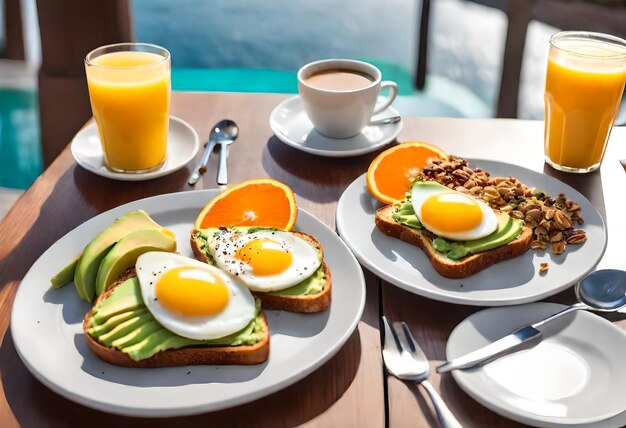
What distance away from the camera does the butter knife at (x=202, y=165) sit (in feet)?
4.85

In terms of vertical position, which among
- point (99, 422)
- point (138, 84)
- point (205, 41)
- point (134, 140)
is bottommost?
point (205, 41)

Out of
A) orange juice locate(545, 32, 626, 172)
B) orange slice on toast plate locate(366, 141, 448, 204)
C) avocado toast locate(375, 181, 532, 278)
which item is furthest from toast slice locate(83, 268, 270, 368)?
orange juice locate(545, 32, 626, 172)

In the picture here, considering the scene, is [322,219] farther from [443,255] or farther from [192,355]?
[192,355]

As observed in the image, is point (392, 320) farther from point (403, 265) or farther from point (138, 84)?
point (138, 84)

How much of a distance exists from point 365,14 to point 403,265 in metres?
6.22

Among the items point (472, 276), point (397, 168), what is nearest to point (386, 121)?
point (397, 168)

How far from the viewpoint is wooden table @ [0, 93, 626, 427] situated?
2.96 feet

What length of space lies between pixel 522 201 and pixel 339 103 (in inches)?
19.0

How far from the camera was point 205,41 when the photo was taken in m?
6.70

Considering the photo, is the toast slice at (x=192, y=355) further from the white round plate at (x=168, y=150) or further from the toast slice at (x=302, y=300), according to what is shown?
the white round plate at (x=168, y=150)

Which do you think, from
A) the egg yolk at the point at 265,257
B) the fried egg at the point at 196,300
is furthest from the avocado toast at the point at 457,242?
the fried egg at the point at 196,300

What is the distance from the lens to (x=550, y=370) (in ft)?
3.07

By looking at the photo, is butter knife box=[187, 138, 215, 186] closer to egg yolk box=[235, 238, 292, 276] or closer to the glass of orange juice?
the glass of orange juice

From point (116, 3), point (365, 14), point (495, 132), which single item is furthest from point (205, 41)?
point (495, 132)
